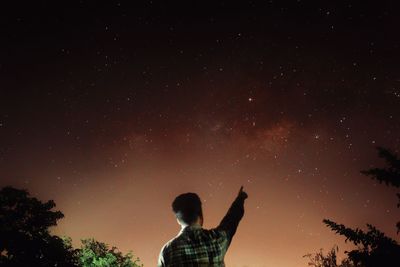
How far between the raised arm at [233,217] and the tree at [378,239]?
7.05 m

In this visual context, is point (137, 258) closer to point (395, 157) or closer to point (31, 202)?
point (31, 202)

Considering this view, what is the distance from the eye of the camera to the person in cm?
287

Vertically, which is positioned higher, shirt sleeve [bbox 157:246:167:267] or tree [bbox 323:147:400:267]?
tree [bbox 323:147:400:267]

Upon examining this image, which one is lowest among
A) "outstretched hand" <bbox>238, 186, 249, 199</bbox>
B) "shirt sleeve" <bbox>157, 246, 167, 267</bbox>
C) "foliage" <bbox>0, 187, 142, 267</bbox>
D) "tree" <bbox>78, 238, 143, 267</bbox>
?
"shirt sleeve" <bbox>157, 246, 167, 267</bbox>

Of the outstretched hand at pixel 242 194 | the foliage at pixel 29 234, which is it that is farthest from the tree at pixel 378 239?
the foliage at pixel 29 234

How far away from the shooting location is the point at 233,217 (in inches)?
125

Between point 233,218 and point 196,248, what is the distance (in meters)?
0.46

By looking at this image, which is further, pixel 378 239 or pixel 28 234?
pixel 28 234

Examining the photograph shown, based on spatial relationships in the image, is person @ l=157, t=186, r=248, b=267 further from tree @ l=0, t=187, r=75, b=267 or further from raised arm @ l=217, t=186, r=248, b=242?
tree @ l=0, t=187, r=75, b=267

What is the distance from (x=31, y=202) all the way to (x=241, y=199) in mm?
16975

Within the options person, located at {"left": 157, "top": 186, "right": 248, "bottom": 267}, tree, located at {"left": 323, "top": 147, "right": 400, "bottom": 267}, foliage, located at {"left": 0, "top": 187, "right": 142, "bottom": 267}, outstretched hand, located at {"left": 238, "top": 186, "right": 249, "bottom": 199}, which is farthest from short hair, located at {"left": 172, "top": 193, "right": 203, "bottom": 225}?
foliage, located at {"left": 0, "top": 187, "right": 142, "bottom": 267}

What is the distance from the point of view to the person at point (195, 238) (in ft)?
9.42

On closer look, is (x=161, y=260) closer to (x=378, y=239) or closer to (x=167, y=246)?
(x=167, y=246)

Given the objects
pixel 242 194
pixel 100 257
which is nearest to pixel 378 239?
pixel 242 194
